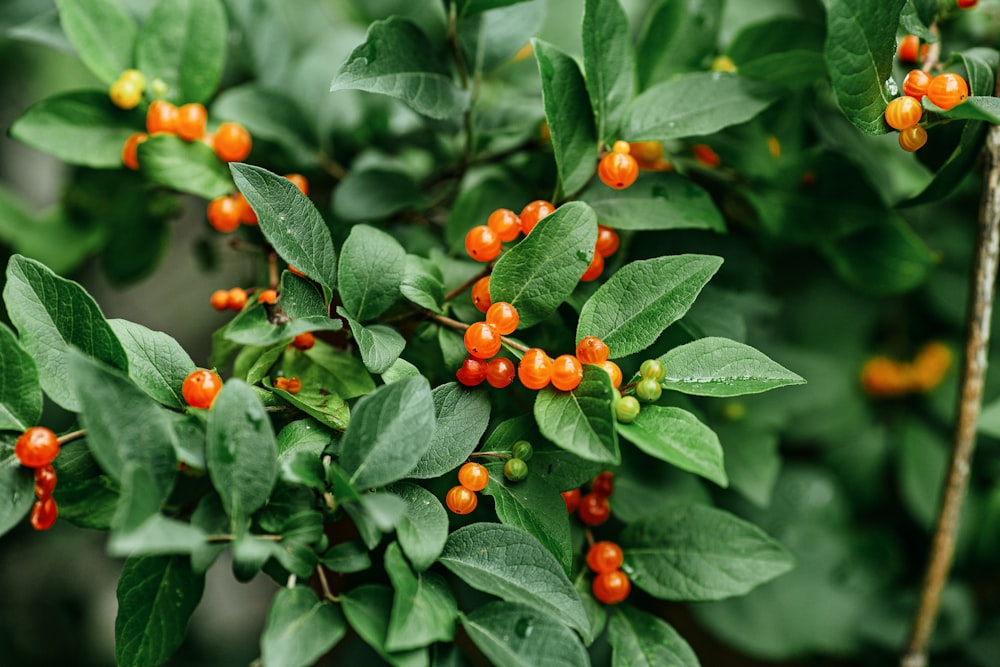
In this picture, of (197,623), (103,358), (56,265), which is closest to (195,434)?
(103,358)

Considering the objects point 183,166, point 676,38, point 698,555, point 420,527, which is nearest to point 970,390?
point 698,555

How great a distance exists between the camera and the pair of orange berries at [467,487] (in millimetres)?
545

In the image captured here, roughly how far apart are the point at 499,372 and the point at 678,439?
5.5 inches

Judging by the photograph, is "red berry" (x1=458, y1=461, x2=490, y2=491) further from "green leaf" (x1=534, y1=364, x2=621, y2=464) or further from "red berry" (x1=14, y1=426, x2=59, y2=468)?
"red berry" (x1=14, y1=426, x2=59, y2=468)

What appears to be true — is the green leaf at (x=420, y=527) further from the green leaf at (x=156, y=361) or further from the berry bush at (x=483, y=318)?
the green leaf at (x=156, y=361)

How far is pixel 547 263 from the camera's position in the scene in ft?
1.77

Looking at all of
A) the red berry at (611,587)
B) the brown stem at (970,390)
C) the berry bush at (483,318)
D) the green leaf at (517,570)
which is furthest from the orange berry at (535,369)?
the brown stem at (970,390)

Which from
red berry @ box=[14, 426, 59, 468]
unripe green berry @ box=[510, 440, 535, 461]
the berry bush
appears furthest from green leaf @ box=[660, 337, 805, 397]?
red berry @ box=[14, 426, 59, 468]

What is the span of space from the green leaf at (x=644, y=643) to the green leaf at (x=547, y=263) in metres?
0.27

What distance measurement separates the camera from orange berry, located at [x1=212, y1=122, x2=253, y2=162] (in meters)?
0.71

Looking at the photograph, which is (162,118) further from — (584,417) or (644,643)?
(644,643)

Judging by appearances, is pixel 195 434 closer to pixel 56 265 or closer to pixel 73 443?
pixel 73 443

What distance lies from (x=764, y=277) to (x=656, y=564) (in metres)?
0.37

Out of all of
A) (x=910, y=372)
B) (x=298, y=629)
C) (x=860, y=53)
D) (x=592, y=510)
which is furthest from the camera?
(x=910, y=372)
